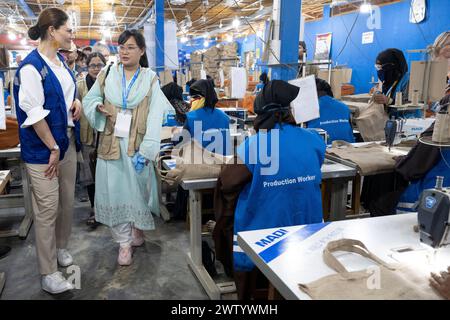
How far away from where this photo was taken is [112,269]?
3.04 m

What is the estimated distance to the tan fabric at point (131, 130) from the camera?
9.27 feet

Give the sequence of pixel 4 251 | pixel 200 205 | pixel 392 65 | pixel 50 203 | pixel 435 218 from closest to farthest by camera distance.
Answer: pixel 435 218 < pixel 50 203 < pixel 200 205 < pixel 4 251 < pixel 392 65

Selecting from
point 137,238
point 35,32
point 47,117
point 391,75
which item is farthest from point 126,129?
point 391,75

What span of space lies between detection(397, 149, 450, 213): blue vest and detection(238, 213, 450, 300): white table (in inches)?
31.0

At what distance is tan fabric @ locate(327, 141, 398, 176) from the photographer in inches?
110

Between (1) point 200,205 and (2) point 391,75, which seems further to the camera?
(2) point 391,75

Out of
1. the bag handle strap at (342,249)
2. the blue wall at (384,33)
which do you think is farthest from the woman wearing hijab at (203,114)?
the blue wall at (384,33)

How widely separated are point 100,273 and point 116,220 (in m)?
0.41

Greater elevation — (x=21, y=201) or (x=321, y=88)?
(x=321, y=88)

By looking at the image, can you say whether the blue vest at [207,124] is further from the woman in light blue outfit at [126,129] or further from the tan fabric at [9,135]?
the tan fabric at [9,135]

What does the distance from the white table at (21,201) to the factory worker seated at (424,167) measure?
9.89 feet

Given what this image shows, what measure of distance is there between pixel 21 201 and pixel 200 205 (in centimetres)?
231

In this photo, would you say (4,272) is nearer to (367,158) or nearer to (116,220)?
(116,220)

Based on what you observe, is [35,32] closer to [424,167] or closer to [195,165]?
[195,165]
